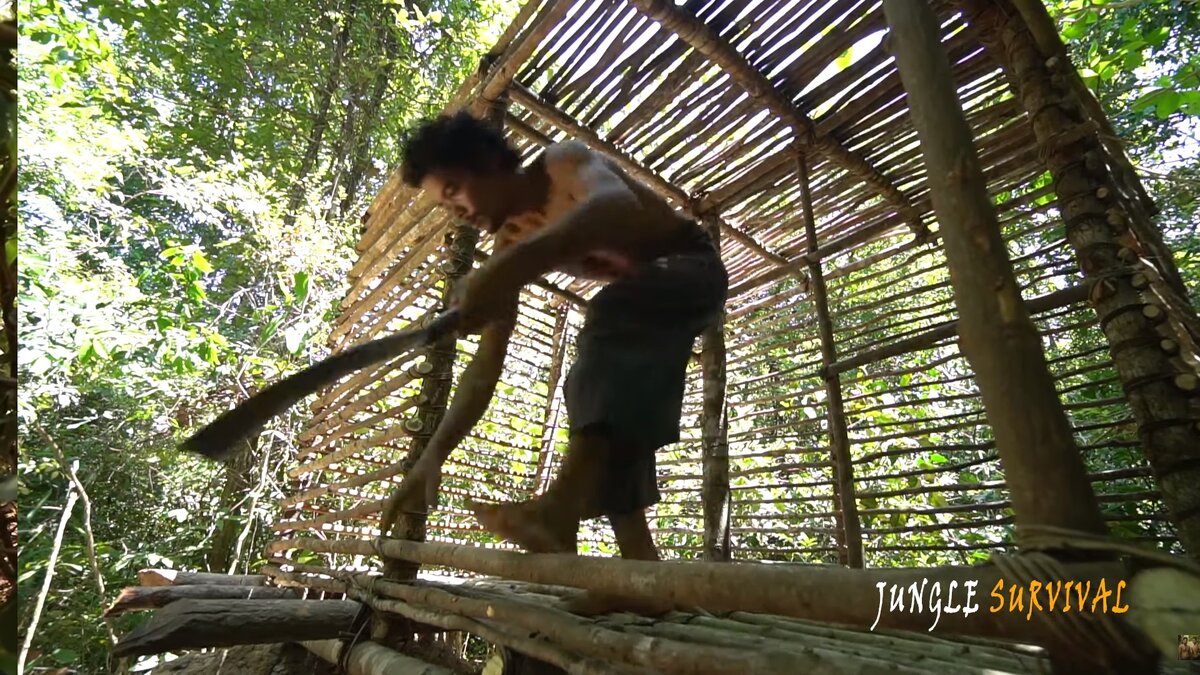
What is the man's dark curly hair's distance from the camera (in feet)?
5.66

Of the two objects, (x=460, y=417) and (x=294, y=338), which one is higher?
(x=294, y=338)

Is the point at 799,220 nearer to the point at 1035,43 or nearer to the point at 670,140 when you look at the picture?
the point at 670,140

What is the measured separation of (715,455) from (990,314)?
7.47 feet

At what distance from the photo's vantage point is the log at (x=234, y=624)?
5.54 ft

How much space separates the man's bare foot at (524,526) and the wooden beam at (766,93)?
6.69ft

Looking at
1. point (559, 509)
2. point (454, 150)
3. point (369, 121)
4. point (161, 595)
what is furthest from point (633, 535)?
point (369, 121)

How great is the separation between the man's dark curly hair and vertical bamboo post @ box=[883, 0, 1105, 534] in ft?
3.70

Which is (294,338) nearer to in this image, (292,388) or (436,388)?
(436,388)

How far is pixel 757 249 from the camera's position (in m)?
3.95

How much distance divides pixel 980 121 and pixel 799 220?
1.24 m

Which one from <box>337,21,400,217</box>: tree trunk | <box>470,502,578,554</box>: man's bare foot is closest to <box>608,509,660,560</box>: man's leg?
<box>470,502,578,554</box>: man's bare foot

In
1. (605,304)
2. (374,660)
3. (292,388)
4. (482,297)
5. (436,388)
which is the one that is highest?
(605,304)

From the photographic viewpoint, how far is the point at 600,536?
194 inches

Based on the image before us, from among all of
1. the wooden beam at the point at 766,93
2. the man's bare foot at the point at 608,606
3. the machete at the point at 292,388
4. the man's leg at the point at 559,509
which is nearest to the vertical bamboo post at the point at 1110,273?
the wooden beam at the point at 766,93
